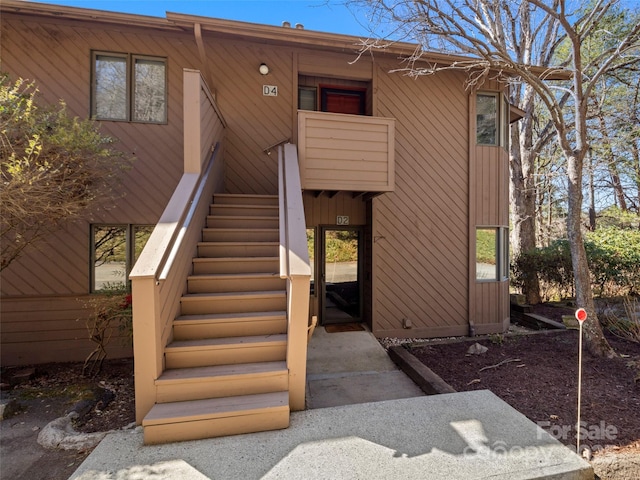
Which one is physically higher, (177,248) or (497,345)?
(177,248)

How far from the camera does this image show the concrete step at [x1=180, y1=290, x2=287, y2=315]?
11.4 ft

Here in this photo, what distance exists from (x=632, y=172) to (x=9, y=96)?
17302 millimetres

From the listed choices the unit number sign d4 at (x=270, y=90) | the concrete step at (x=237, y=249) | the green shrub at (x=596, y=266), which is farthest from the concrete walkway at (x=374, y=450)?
the green shrub at (x=596, y=266)

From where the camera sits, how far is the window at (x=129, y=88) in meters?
5.31

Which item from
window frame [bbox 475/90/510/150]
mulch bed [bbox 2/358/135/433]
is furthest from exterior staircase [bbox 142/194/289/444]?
window frame [bbox 475/90/510/150]

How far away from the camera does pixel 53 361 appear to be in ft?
16.8

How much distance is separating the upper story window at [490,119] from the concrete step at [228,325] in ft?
18.9

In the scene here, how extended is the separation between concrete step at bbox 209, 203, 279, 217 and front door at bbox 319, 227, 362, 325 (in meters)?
1.71

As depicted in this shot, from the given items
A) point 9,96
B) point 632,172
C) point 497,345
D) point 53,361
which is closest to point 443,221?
point 497,345

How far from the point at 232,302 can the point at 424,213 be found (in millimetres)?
4322

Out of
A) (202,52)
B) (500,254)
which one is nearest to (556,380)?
A: (500,254)

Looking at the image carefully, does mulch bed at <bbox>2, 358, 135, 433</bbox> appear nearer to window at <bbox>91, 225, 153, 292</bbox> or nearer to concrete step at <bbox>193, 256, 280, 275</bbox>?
window at <bbox>91, 225, 153, 292</bbox>

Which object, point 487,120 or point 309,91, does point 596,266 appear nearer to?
point 487,120

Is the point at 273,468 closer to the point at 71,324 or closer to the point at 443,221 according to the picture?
the point at 71,324
